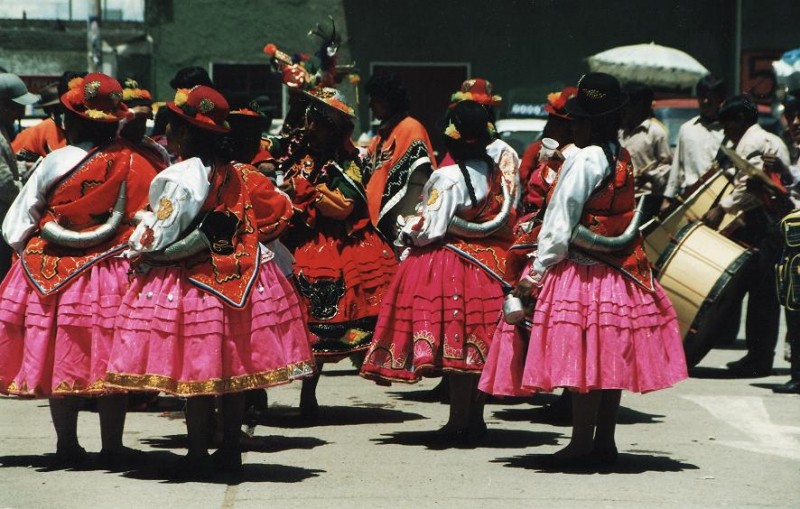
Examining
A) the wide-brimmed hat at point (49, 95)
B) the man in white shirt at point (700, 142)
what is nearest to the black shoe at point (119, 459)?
the wide-brimmed hat at point (49, 95)

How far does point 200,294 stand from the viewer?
21.7ft

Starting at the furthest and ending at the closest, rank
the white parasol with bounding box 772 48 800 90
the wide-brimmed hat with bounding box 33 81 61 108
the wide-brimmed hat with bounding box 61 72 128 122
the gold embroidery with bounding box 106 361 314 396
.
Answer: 1. the white parasol with bounding box 772 48 800 90
2. the wide-brimmed hat with bounding box 33 81 61 108
3. the wide-brimmed hat with bounding box 61 72 128 122
4. the gold embroidery with bounding box 106 361 314 396

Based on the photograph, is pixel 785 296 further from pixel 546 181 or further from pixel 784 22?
pixel 784 22

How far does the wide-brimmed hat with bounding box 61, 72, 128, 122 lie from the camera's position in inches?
284

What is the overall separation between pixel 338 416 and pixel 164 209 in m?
2.91

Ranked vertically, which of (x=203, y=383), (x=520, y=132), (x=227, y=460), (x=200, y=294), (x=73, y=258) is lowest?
(x=227, y=460)

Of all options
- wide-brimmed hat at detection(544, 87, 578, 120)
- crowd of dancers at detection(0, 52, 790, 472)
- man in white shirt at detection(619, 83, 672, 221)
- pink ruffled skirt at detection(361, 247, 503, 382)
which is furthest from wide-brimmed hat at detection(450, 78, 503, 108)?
man in white shirt at detection(619, 83, 672, 221)

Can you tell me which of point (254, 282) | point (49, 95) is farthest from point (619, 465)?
point (49, 95)

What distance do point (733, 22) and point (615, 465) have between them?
18844mm

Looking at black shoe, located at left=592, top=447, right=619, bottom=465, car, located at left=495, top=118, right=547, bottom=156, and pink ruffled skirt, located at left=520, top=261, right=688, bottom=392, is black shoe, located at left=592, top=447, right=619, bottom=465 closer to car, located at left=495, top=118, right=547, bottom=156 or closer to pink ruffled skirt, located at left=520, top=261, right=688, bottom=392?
pink ruffled skirt, located at left=520, top=261, right=688, bottom=392

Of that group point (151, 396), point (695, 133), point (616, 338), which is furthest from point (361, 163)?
point (695, 133)

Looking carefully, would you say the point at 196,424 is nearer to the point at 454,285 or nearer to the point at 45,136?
the point at 454,285

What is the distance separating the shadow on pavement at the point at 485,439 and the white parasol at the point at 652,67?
13874 millimetres

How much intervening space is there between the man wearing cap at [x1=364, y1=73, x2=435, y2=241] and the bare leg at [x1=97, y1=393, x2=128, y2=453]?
2727mm
